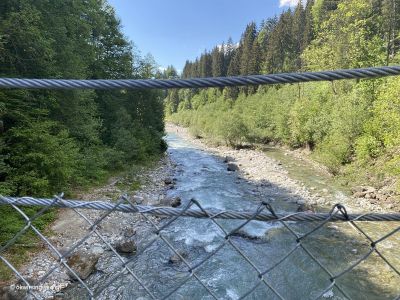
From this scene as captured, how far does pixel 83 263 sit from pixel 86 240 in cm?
164

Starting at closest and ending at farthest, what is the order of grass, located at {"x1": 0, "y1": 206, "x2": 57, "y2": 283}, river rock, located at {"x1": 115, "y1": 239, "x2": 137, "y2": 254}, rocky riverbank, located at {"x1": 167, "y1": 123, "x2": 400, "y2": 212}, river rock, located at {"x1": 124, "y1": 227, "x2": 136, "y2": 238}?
grass, located at {"x1": 0, "y1": 206, "x2": 57, "y2": 283}
river rock, located at {"x1": 115, "y1": 239, "x2": 137, "y2": 254}
river rock, located at {"x1": 124, "y1": 227, "x2": 136, "y2": 238}
rocky riverbank, located at {"x1": 167, "y1": 123, "x2": 400, "y2": 212}

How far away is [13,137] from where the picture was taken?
8.62 metres

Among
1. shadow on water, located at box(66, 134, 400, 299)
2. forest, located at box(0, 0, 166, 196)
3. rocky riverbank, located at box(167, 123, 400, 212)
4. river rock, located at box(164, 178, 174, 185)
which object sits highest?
forest, located at box(0, 0, 166, 196)

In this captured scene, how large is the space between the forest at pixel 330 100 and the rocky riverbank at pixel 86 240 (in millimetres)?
6400

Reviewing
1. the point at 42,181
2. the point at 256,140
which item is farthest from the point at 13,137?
the point at 256,140

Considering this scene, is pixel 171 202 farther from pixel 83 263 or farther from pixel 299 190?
pixel 299 190

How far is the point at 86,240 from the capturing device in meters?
8.48

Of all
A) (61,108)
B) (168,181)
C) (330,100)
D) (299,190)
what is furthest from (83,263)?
(330,100)

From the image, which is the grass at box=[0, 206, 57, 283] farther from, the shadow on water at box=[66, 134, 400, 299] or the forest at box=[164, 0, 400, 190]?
the forest at box=[164, 0, 400, 190]

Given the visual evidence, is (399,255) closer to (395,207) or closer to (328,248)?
Answer: (328,248)

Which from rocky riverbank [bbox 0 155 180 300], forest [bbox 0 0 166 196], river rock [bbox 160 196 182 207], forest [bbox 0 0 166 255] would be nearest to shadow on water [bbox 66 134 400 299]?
rocky riverbank [bbox 0 155 180 300]

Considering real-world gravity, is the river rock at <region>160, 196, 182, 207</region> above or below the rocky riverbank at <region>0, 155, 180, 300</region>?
below

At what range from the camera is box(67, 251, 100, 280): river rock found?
21.9 feet

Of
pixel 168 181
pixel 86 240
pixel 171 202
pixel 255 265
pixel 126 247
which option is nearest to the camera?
pixel 255 265
